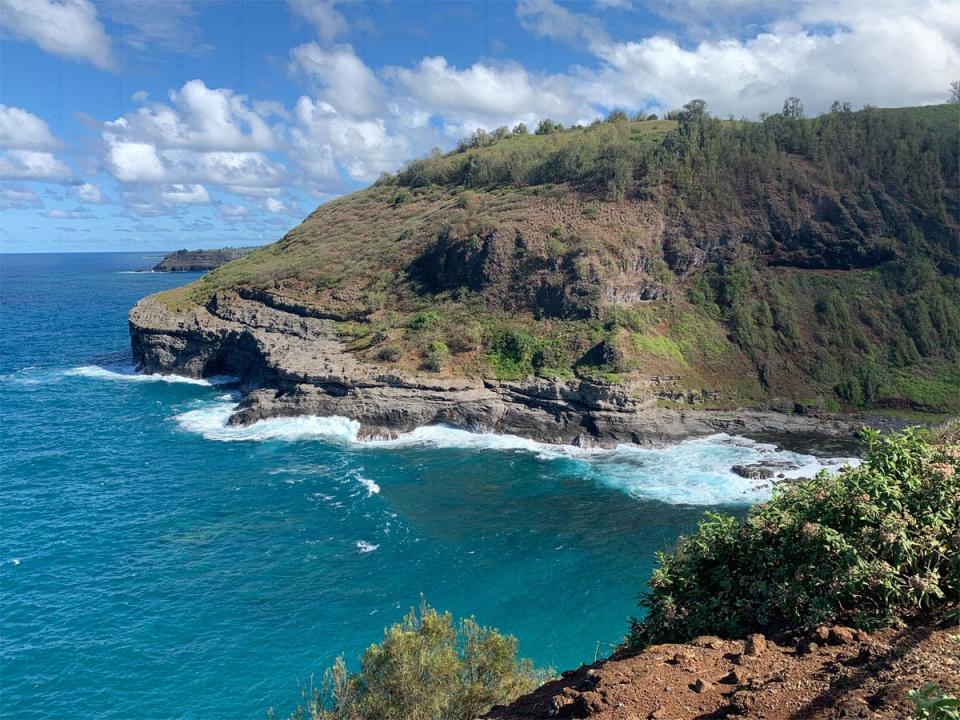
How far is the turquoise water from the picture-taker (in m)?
26.2

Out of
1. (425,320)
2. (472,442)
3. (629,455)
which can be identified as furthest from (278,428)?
(629,455)

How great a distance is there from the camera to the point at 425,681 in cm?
1686

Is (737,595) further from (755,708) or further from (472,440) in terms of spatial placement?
(472,440)

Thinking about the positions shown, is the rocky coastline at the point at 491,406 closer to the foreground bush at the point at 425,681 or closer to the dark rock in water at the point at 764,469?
the dark rock in water at the point at 764,469

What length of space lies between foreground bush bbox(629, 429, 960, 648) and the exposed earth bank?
0.56 metres

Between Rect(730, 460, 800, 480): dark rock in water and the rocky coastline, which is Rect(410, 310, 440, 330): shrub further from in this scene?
Rect(730, 460, 800, 480): dark rock in water

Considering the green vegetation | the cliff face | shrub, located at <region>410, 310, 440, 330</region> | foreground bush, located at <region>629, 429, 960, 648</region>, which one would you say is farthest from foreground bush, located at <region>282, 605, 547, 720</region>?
shrub, located at <region>410, 310, 440, 330</region>

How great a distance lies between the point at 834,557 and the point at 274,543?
31.5 m

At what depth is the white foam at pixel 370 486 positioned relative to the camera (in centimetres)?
4266

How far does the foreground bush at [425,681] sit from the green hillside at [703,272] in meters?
38.6

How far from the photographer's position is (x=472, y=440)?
2058 inches

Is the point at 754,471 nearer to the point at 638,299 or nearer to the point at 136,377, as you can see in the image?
the point at 638,299

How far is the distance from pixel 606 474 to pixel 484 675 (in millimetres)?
29361

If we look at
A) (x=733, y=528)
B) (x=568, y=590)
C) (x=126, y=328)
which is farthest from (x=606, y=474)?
(x=126, y=328)
